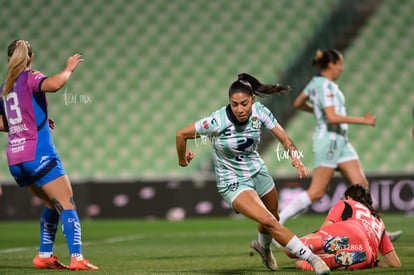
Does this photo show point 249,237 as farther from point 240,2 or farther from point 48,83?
point 240,2

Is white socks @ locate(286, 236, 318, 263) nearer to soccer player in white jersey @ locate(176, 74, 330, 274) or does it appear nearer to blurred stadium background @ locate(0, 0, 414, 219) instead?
soccer player in white jersey @ locate(176, 74, 330, 274)

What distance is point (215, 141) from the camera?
195 inches

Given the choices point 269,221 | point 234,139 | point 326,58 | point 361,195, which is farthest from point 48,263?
point 326,58

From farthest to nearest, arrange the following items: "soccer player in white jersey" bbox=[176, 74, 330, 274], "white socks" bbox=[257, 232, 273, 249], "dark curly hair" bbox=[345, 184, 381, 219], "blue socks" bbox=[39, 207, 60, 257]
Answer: "blue socks" bbox=[39, 207, 60, 257], "dark curly hair" bbox=[345, 184, 381, 219], "white socks" bbox=[257, 232, 273, 249], "soccer player in white jersey" bbox=[176, 74, 330, 274]

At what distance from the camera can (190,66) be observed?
1619 cm

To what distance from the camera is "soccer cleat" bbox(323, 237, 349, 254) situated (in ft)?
16.0

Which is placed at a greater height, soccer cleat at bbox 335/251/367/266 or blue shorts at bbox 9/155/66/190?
blue shorts at bbox 9/155/66/190

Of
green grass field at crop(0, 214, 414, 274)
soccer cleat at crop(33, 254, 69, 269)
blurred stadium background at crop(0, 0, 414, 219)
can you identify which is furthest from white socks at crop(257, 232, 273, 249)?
blurred stadium background at crop(0, 0, 414, 219)

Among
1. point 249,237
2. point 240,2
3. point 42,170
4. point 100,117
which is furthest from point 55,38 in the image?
point 42,170

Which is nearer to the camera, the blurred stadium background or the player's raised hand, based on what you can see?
the player's raised hand

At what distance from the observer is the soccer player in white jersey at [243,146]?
15.5 feet

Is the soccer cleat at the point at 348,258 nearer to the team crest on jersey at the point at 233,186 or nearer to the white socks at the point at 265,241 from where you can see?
the white socks at the point at 265,241

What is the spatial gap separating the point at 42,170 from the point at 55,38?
486 inches

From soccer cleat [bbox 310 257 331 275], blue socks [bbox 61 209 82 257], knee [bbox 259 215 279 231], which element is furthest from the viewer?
blue socks [bbox 61 209 82 257]
